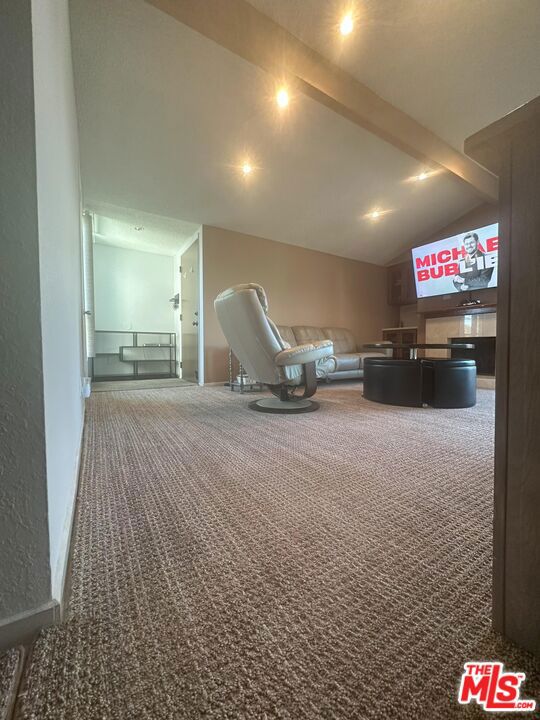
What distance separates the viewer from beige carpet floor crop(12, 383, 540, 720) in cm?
41

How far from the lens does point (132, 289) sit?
17.7 ft

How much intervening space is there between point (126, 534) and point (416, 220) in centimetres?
586

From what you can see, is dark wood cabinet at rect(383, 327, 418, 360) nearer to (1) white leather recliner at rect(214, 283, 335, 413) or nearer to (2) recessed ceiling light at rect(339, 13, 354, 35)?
(1) white leather recliner at rect(214, 283, 335, 413)

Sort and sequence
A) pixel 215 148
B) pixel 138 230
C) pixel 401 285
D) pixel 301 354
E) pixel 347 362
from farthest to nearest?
pixel 401 285
pixel 138 230
pixel 347 362
pixel 215 148
pixel 301 354

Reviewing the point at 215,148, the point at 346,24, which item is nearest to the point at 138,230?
the point at 215,148

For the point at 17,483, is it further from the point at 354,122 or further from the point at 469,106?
the point at 469,106

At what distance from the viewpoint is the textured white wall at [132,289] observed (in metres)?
5.18

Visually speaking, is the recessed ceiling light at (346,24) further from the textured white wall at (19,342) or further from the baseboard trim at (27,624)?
the baseboard trim at (27,624)

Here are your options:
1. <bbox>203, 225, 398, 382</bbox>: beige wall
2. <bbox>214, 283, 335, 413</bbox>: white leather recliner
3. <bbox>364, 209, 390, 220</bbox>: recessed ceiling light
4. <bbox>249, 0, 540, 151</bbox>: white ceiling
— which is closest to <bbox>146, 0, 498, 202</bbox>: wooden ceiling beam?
<bbox>249, 0, 540, 151</bbox>: white ceiling

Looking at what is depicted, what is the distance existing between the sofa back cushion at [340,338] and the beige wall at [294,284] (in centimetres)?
34

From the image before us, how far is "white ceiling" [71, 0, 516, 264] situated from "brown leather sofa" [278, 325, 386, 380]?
1.50 meters

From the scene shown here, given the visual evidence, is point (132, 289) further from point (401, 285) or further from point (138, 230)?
point (401, 285)

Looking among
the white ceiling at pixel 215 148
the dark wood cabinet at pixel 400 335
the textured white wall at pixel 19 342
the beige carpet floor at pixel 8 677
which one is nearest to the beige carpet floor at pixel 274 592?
the beige carpet floor at pixel 8 677

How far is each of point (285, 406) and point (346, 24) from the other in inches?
113
